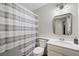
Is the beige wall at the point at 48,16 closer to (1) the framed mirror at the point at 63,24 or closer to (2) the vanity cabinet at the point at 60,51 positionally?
(1) the framed mirror at the point at 63,24

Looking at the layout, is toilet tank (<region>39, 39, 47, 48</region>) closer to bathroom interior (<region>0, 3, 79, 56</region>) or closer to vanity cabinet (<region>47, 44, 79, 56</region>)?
bathroom interior (<region>0, 3, 79, 56</region>)

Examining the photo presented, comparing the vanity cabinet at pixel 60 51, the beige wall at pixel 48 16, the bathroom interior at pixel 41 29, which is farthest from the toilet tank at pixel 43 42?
the vanity cabinet at pixel 60 51

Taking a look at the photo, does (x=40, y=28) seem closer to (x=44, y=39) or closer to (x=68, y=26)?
(x=44, y=39)

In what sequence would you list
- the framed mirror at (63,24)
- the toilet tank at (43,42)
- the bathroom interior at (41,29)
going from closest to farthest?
the bathroom interior at (41,29) → the framed mirror at (63,24) → the toilet tank at (43,42)

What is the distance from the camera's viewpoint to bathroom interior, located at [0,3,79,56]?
95cm

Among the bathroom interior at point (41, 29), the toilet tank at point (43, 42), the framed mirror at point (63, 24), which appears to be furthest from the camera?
the toilet tank at point (43, 42)

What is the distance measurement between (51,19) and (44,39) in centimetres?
73

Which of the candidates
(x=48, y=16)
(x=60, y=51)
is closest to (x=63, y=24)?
(x=48, y=16)

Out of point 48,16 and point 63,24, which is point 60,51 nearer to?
point 63,24

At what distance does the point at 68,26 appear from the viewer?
1470 mm

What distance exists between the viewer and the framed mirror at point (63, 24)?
146 cm

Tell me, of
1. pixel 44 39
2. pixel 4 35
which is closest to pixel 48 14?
pixel 44 39

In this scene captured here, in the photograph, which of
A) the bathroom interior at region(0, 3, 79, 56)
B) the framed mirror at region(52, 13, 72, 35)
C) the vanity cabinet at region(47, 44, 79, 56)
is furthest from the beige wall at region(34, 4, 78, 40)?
the vanity cabinet at region(47, 44, 79, 56)

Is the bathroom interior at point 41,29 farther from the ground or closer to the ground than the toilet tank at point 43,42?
farther from the ground
